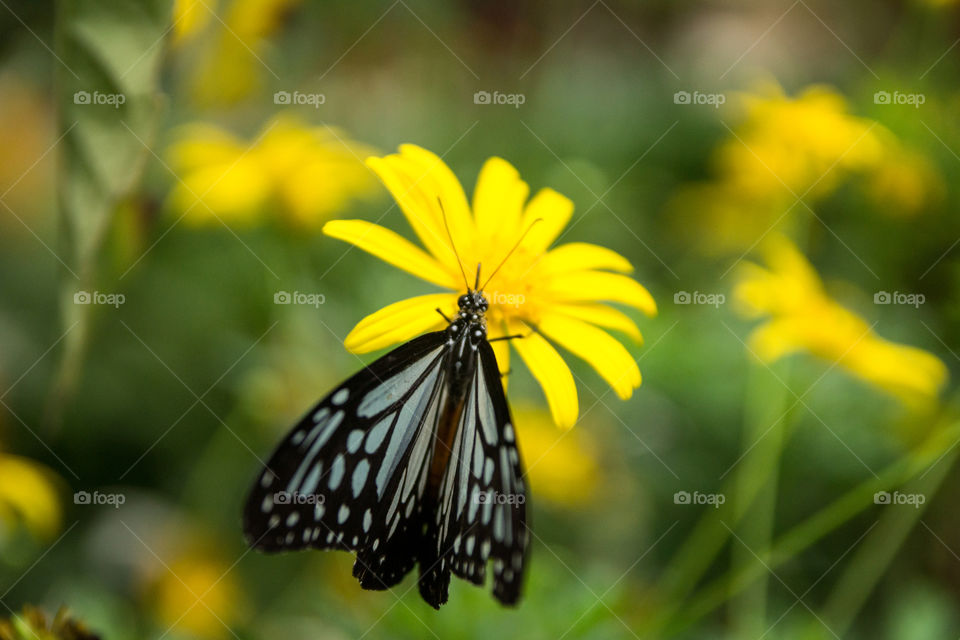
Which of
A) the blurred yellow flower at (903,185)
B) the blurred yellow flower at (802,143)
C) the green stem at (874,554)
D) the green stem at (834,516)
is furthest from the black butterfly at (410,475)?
the blurred yellow flower at (903,185)

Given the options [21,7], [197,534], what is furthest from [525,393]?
[21,7]

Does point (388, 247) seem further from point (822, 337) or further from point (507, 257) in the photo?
point (822, 337)

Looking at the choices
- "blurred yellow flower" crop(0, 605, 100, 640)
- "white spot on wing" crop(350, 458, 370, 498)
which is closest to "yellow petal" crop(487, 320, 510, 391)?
"white spot on wing" crop(350, 458, 370, 498)

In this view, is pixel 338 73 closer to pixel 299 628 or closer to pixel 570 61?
pixel 570 61

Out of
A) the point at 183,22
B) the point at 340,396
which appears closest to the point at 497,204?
the point at 340,396

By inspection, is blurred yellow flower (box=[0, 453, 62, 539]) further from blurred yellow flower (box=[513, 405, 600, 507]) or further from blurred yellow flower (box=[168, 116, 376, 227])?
blurred yellow flower (box=[513, 405, 600, 507])

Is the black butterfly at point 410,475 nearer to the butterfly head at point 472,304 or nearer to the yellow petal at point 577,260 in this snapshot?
the butterfly head at point 472,304
